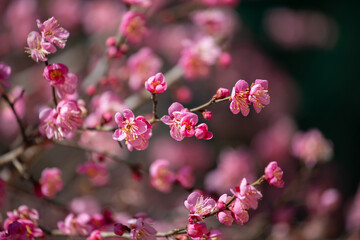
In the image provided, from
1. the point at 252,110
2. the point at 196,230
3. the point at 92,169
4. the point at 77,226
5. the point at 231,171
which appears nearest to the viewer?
the point at 196,230

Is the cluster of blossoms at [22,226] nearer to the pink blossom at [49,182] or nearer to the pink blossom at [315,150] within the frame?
the pink blossom at [49,182]

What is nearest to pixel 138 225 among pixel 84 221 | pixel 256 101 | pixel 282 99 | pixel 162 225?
pixel 84 221

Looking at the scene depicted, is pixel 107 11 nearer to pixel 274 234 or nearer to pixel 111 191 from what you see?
pixel 111 191

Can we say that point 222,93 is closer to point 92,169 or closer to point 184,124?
point 184,124

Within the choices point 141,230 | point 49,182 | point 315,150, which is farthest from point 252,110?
point 141,230

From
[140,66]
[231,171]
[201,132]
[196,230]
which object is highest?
[140,66]

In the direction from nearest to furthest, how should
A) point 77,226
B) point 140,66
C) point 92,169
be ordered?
point 77,226 < point 92,169 < point 140,66

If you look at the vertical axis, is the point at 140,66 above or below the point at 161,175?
above
